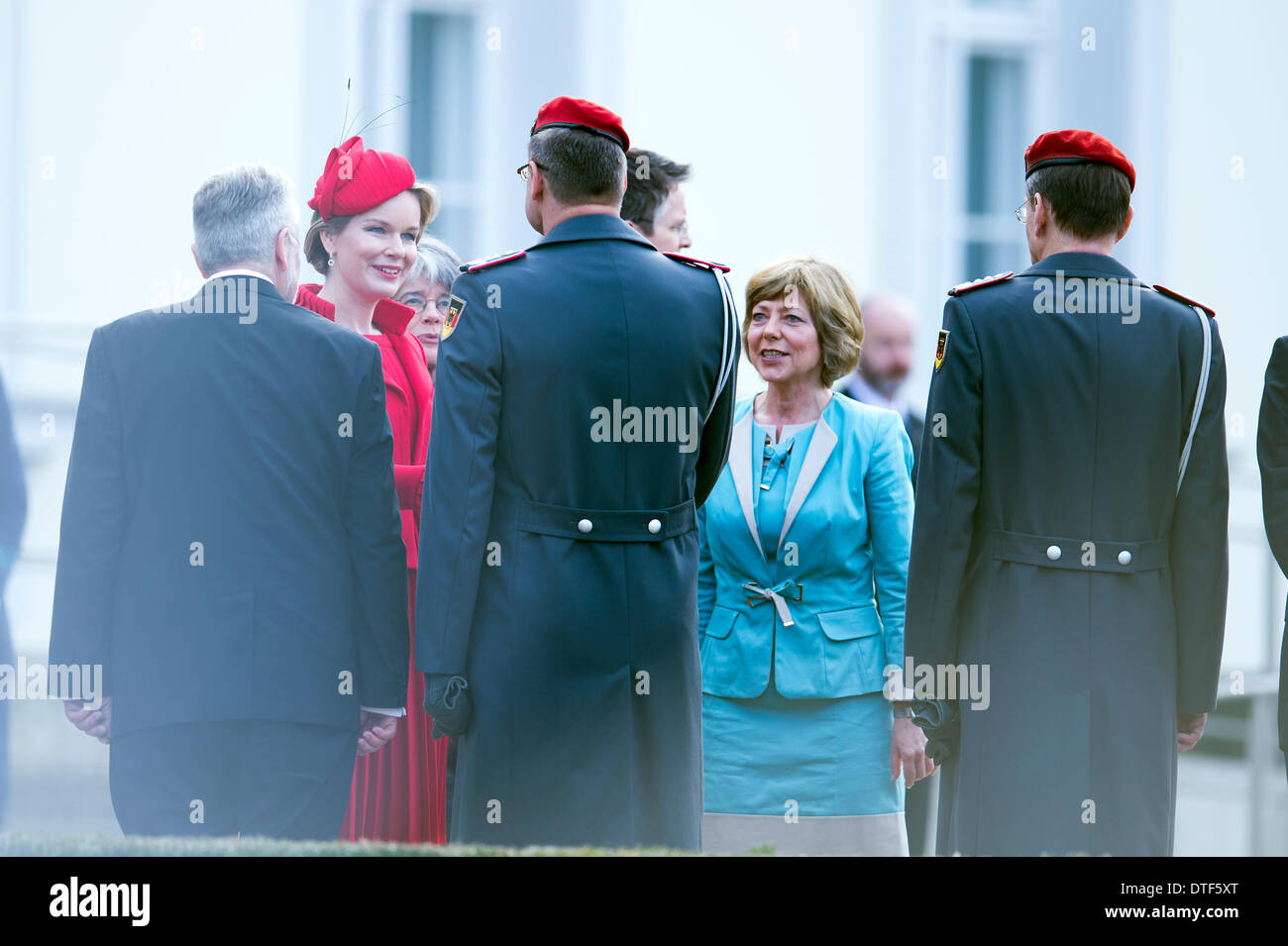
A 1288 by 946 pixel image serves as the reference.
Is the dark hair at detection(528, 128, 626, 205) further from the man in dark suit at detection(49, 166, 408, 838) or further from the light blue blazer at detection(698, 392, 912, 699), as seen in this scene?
the light blue blazer at detection(698, 392, 912, 699)

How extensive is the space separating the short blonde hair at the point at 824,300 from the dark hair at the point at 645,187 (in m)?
0.40

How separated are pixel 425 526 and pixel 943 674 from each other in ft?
3.74

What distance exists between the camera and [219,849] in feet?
8.29

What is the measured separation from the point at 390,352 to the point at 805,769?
1.45 meters

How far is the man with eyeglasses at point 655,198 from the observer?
14.4ft

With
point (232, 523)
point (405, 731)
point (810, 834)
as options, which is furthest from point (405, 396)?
point (810, 834)

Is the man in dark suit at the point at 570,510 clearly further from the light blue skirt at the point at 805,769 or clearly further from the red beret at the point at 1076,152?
the red beret at the point at 1076,152

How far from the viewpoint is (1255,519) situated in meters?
7.89

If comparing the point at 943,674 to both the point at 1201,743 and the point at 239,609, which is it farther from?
the point at 1201,743

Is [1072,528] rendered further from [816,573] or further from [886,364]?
[886,364]

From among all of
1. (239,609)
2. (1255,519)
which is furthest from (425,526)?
(1255,519)

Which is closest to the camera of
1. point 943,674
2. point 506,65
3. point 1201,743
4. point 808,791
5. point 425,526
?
point 425,526


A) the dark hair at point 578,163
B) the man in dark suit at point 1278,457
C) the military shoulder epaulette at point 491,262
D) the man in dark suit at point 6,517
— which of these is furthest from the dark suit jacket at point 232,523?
the man in dark suit at point 1278,457
